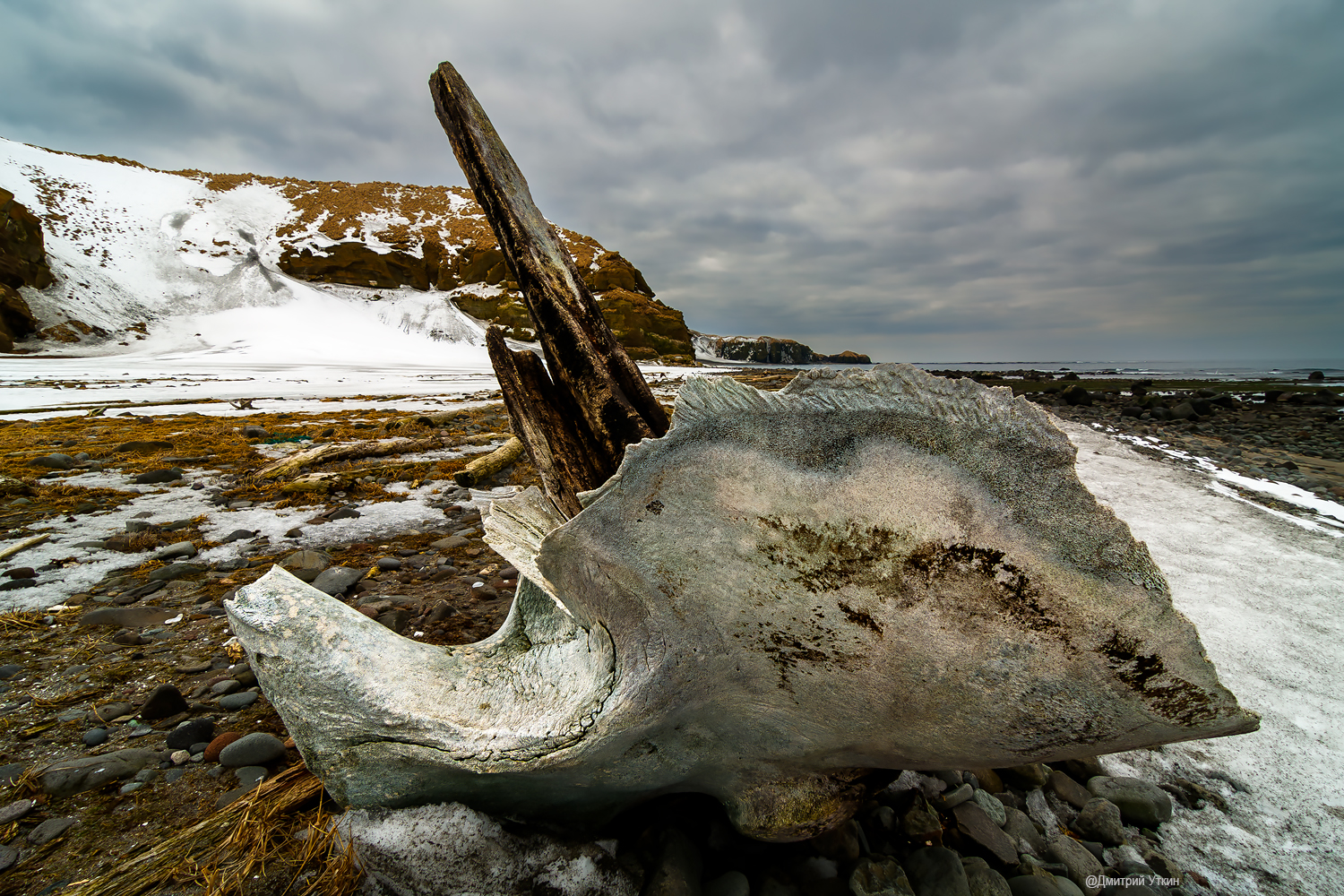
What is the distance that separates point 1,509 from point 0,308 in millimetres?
37623

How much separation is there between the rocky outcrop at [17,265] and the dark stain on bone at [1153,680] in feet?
138

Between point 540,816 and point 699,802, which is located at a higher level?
point 540,816

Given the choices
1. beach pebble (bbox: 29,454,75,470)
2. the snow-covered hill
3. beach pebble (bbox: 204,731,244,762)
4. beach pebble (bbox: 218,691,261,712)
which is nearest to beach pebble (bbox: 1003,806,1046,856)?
beach pebble (bbox: 204,731,244,762)

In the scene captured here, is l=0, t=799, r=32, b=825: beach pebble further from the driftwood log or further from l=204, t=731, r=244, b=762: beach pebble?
the driftwood log

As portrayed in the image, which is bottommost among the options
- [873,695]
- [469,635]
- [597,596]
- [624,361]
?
[469,635]

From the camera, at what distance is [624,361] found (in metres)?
2.64

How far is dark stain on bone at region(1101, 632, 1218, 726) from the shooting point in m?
1.24

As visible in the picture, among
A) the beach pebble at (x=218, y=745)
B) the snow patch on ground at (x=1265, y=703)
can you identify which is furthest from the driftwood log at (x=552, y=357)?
the snow patch on ground at (x=1265, y=703)

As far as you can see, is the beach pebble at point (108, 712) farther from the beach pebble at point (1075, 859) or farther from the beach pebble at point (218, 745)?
the beach pebble at point (1075, 859)

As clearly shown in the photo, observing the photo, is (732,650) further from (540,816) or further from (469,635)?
(469,635)

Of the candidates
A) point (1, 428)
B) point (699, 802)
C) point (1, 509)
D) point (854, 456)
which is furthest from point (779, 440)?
point (1, 428)

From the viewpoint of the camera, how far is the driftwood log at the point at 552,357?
2.44 m

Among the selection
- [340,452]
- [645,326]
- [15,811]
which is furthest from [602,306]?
[15,811]

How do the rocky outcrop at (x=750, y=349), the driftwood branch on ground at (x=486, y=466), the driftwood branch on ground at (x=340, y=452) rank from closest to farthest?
the driftwood branch on ground at (x=340, y=452) < the driftwood branch on ground at (x=486, y=466) < the rocky outcrop at (x=750, y=349)
